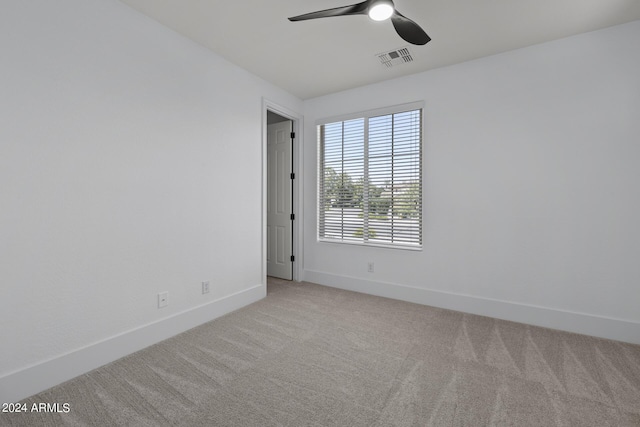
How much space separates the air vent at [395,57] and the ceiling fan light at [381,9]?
43.0 inches

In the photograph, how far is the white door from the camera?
14.7 ft

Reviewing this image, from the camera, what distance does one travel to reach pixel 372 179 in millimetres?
3869

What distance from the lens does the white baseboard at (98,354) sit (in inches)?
70.1

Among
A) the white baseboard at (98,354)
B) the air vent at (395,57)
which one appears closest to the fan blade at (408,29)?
the air vent at (395,57)

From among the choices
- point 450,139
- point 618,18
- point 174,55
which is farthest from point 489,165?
point 174,55

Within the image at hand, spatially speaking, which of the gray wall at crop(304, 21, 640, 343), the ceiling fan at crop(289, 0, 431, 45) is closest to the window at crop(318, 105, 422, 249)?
the gray wall at crop(304, 21, 640, 343)

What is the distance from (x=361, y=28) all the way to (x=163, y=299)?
300 cm

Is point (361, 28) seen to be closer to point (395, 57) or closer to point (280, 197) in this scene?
point (395, 57)

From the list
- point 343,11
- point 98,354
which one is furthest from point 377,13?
point 98,354

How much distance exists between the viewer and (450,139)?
333 centimetres

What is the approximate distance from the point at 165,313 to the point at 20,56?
2.10 metres

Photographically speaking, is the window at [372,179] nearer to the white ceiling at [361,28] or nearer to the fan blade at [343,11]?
the white ceiling at [361,28]

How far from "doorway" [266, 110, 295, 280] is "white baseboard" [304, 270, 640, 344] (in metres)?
0.95

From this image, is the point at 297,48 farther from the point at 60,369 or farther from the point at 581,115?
the point at 60,369
